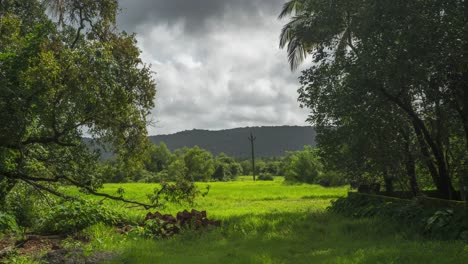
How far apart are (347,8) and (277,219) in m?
8.19

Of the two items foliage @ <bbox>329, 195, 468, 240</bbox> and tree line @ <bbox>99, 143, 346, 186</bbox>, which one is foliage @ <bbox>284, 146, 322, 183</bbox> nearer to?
tree line @ <bbox>99, 143, 346, 186</bbox>

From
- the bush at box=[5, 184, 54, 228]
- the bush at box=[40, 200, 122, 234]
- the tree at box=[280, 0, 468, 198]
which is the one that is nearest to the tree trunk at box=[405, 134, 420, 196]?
the tree at box=[280, 0, 468, 198]

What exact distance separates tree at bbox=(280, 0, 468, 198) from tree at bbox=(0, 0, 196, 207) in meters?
6.87

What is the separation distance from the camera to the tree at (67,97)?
29.6ft

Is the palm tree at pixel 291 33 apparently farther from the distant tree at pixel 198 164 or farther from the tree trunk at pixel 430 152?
the distant tree at pixel 198 164

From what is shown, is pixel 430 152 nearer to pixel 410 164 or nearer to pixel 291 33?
pixel 410 164

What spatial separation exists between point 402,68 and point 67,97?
9180 mm

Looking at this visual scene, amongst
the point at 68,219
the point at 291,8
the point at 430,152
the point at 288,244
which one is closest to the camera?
the point at 288,244

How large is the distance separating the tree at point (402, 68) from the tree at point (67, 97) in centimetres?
687

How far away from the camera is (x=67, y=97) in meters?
9.59

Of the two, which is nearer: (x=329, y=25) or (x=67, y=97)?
(x=67, y=97)

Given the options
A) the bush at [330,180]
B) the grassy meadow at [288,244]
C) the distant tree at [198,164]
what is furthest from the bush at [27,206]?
the distant tree at [198,164]

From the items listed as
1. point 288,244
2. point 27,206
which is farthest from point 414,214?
point 27,206

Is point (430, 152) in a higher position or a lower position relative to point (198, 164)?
lower
